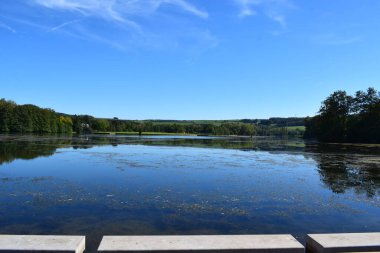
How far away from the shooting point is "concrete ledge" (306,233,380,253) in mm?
5863

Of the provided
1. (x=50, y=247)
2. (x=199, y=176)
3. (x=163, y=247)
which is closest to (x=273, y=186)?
(x=199, y=176)

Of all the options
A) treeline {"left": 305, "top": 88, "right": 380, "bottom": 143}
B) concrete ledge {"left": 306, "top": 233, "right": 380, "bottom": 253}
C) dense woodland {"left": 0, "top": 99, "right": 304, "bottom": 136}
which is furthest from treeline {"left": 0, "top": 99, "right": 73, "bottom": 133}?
concrete ledge {"left": 306, "top": 233, "right": 380, "bottom": 253}

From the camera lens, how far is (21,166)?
2027 centimetres

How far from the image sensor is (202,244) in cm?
587

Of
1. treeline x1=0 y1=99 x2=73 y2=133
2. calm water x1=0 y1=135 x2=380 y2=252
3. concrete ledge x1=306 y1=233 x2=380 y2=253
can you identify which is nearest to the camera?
concrete ledge x1=306 y1=233 x2=380 y2=253

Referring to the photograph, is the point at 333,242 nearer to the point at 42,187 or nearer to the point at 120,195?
the point at 120,195

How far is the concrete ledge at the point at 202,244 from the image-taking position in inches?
223

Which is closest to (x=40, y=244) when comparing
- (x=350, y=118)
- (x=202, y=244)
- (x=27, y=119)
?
(x=202, y=244)

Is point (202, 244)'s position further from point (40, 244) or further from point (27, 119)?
point (27, 119)

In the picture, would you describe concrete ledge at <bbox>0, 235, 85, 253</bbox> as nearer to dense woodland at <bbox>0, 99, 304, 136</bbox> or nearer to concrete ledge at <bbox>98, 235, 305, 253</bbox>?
concrete ledge at <bbox>98, 235, 305, 253</bbox>

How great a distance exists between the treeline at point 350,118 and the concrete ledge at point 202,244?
74.7m

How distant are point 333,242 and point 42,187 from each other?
11.2 meters

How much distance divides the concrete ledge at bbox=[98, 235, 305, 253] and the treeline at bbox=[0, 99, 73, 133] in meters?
120

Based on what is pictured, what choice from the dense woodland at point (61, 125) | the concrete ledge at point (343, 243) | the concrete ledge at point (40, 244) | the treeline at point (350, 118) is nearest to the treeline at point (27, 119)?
the dense woodland at point (61, 125)
